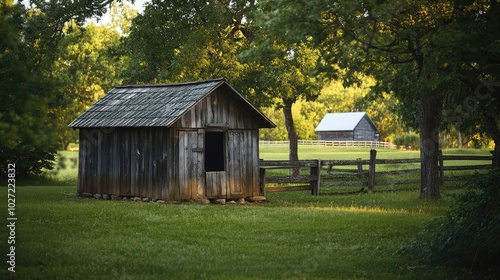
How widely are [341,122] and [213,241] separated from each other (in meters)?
97.2

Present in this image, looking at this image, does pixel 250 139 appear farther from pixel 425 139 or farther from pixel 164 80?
pixel 164 80

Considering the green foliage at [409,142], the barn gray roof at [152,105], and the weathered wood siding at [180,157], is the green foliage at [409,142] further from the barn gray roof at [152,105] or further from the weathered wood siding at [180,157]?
the weathered wood siding at [180,157]

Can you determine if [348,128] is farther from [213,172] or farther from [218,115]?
[213,172]

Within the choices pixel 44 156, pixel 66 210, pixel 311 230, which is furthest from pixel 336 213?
pixel 44 156

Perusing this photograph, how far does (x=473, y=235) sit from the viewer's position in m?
10.6

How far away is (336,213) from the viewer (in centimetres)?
1892

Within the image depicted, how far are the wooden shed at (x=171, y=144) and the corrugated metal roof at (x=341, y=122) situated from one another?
273 feet

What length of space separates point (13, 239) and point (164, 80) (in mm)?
22570

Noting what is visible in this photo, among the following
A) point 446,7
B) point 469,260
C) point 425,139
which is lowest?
point 469,260

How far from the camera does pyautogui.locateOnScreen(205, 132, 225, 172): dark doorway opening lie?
2750cm

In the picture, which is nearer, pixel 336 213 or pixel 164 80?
pixel 336 213

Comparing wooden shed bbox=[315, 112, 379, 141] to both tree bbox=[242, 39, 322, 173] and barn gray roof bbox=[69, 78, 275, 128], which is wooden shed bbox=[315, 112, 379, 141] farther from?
Answer: barn gray roof bbox=[69, 78, 275, 128]

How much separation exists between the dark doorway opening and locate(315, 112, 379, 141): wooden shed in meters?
79.9

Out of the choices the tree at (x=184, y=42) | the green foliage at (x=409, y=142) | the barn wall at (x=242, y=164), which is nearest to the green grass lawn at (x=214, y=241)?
the barn wall at (x=242, y=164)
